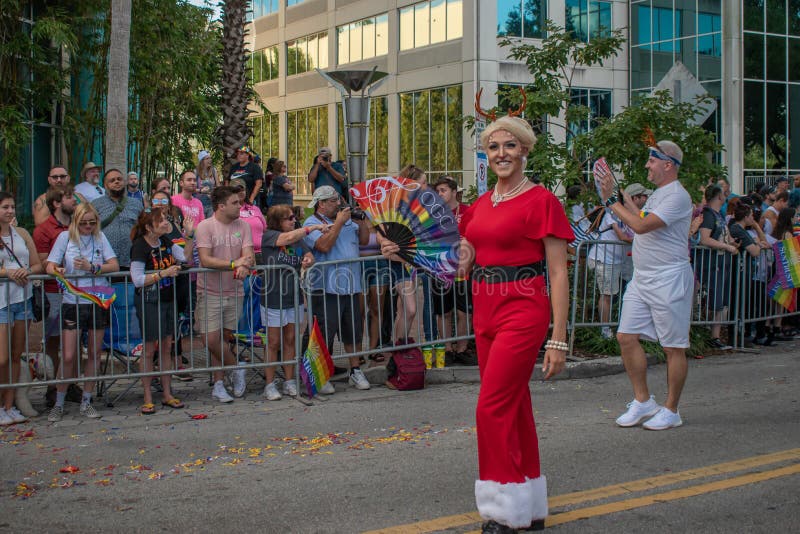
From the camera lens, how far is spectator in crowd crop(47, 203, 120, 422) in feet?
26.7

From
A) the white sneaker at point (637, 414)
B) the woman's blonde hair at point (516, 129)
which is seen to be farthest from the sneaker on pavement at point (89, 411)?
the woman's blonde hair at point (516, 129)

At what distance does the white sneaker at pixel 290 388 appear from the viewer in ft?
29.2

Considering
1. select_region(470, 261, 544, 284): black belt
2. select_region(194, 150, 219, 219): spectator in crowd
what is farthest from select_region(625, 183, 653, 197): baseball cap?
select_region(194, 150, 219, 219): spectator in crowd

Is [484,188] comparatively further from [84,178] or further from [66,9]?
[66,9]

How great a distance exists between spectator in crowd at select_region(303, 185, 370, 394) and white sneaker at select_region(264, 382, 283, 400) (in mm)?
471

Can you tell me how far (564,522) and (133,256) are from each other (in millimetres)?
4879

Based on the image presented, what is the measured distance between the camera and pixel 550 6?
32.7 metres

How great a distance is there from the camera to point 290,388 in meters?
8.96

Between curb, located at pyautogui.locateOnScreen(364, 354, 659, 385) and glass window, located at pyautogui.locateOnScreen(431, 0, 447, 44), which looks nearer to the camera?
curb, located at pyautogui.locateOnScreen(364, 354, 659, 385)

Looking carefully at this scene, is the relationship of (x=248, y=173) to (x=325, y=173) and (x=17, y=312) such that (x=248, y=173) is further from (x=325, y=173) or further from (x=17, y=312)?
(x=17, y=312)

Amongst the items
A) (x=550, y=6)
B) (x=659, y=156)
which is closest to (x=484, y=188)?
(x=659, y=156)

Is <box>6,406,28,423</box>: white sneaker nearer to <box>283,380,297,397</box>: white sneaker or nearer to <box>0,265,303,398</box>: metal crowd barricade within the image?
Result: <box>0,265,303,398</box>: metal crowd barricade

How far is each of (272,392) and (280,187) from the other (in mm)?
8805

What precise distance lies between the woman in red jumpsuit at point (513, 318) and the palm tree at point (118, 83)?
29.9 feet
